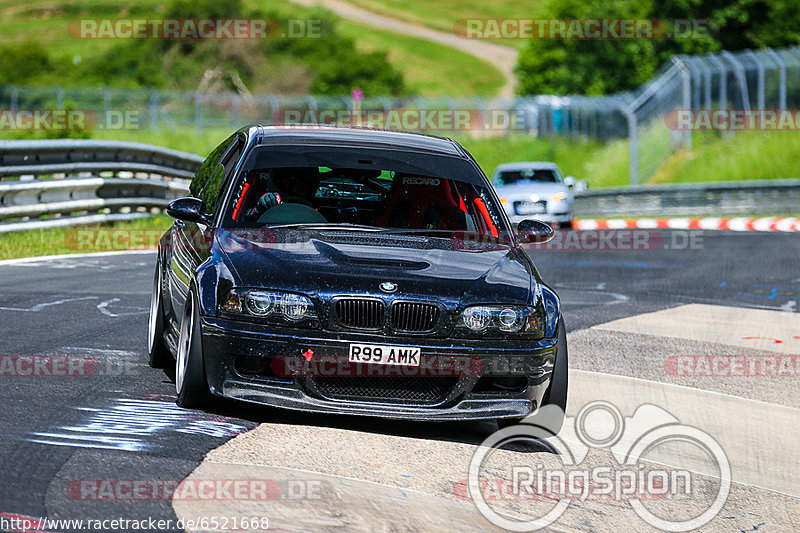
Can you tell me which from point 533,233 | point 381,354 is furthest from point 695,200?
point 381,354

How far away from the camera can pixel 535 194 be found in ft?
90.9

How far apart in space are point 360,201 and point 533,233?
3.42 ft

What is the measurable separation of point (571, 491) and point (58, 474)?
7.22 feet

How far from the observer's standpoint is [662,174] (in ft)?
141

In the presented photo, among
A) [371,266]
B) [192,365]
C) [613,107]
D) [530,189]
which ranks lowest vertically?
[192,365]

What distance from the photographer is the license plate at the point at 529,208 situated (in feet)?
89.8

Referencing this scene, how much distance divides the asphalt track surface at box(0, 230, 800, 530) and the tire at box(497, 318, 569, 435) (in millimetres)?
281

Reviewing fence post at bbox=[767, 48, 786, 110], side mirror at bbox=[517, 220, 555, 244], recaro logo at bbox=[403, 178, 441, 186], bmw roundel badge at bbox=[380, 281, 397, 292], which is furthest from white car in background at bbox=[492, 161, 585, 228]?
bmw roundel badge at bbox=[380, 281, 397, 292]

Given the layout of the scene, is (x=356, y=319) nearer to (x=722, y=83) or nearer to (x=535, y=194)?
(x=535, y=194)

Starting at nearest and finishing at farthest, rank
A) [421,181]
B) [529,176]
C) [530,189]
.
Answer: [421,181] < [530,189] < [529,176]

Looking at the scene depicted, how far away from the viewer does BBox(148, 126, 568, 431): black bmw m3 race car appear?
6.23m

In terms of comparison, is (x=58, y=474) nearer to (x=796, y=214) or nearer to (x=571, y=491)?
(x=571, y=491)

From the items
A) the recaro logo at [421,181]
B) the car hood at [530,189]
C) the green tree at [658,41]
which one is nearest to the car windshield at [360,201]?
the recaro logo at [421,181]

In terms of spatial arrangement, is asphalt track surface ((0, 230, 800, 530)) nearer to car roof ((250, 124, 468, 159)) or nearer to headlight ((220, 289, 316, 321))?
headlight ((220, 289, 316, 321))
